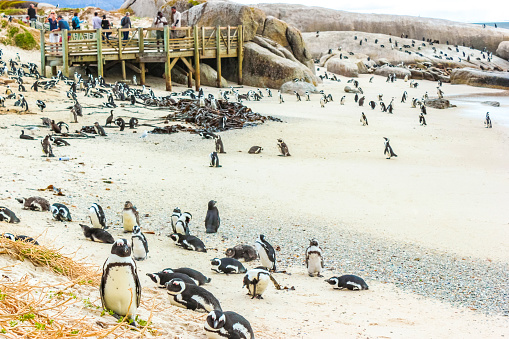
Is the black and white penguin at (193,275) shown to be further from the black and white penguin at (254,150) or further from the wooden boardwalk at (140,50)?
the wooden boardwalk at (140,50)

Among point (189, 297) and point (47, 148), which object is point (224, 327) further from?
point (47, 148)

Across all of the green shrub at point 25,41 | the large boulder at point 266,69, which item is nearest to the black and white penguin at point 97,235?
the large boulder at point 266,69

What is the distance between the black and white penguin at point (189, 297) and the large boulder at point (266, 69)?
23607 mm

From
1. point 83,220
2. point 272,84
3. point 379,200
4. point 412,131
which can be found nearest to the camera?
point 83,220

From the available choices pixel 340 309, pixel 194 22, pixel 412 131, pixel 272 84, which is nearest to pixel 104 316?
pixel 340 309

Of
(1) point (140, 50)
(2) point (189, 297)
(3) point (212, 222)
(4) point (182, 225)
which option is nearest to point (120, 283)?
(2) point (189, 297)

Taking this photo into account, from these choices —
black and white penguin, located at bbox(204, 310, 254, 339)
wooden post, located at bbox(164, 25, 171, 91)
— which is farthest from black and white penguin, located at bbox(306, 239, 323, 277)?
wooden post, located at bbox(164, 25, 171, 91)

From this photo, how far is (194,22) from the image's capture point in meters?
30.7

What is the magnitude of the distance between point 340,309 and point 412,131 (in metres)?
14.0

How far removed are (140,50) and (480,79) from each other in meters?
25.0

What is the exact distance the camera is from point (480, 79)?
3906cm

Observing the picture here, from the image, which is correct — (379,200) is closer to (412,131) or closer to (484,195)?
(484,195)

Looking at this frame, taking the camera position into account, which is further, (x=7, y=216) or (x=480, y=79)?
(x=480, y=79)

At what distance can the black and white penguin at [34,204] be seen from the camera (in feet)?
24.4
